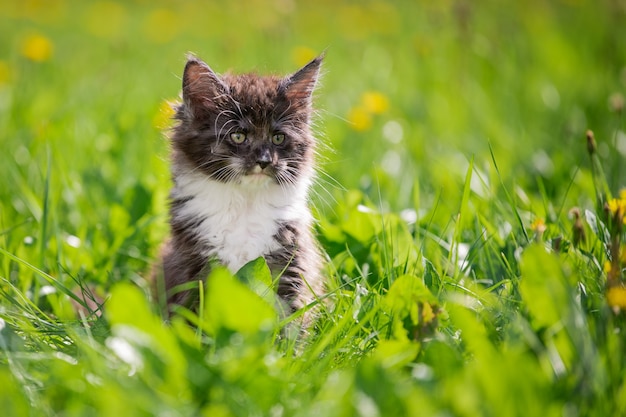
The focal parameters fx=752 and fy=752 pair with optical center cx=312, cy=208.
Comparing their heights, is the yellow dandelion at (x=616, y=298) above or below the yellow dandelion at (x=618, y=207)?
below

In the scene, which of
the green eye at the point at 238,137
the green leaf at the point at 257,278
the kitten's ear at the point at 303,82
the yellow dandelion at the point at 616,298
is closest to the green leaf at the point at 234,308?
the green leaf at the point at 257,278

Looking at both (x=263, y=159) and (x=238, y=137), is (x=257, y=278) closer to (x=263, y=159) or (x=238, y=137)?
(x=263, y=159)

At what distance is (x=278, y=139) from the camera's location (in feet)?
9.50

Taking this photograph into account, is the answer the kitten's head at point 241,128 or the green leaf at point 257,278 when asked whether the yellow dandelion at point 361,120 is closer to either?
the kitten's head at point 241,128

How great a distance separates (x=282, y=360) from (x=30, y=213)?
73.0 inches

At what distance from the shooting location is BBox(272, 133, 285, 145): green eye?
2.88m

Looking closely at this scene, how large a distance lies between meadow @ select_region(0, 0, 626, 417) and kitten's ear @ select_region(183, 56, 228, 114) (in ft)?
1.49

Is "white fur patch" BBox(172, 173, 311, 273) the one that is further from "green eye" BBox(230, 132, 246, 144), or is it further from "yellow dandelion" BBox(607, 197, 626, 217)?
"yellow dandelion" BBox(607, 197, 626, 217)

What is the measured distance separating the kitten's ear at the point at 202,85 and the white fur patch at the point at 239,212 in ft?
0.93

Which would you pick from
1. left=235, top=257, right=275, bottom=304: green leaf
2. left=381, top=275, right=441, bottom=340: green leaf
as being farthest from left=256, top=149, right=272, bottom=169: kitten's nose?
left=381, top=275, right=441, bottom=340: green leaf

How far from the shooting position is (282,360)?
202 centimetres

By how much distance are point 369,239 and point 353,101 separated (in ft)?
9.69

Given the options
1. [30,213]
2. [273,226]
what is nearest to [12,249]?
[30,213]

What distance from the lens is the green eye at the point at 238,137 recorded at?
2791 millimetres
